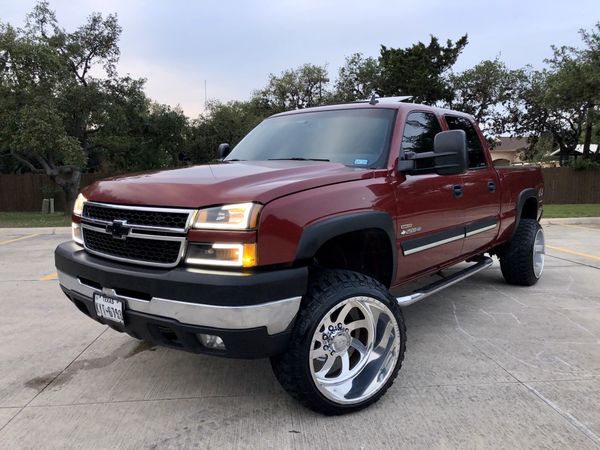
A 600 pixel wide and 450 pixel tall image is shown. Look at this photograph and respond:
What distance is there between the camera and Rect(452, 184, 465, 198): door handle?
4.06 meters

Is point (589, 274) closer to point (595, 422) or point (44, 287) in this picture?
point (595, 422)

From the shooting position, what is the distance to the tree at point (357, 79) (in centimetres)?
3362

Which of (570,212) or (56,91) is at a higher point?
(56,91)

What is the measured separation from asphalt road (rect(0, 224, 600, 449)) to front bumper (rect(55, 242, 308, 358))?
0.54 meters

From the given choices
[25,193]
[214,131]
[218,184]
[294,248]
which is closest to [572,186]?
[214,131]

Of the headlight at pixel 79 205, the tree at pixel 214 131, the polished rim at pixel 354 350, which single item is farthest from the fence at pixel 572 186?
the headlight at pixel 79 205

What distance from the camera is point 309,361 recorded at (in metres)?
2.66

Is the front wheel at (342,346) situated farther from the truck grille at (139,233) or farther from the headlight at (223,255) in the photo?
the truck grille at (139,233)

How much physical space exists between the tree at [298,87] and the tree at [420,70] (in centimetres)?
698

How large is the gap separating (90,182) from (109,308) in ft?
79.0

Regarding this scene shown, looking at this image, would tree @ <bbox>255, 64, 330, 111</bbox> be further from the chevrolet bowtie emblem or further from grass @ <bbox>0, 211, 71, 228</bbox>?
the chevrolet bowtie emblem

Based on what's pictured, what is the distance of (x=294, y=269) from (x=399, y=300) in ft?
3.66

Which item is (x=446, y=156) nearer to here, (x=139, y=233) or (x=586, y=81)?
(x=139, y=233)

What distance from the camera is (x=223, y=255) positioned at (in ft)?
8.06
